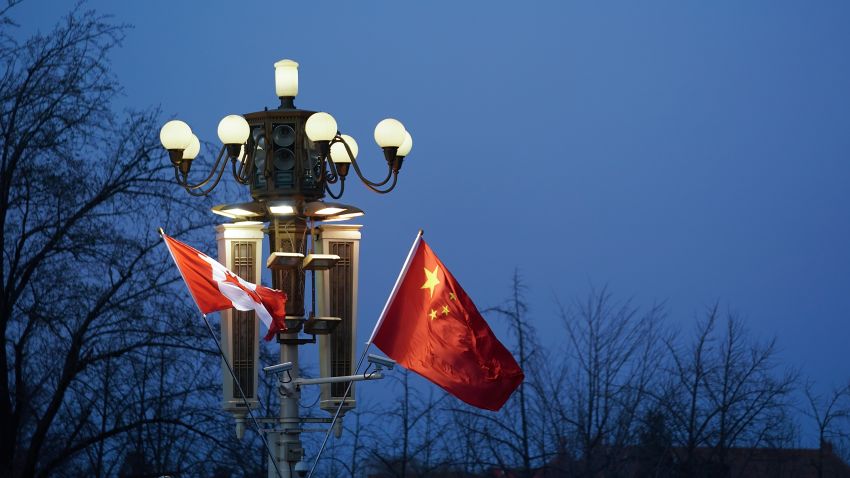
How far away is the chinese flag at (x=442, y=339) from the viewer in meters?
14.2

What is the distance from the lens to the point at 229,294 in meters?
13.6

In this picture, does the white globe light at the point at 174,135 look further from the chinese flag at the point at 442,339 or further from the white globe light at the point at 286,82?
the chinese flag at the point at 442,339

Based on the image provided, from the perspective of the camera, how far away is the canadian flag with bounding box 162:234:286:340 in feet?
44.3

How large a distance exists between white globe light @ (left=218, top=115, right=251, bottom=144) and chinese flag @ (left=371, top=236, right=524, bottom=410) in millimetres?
2144

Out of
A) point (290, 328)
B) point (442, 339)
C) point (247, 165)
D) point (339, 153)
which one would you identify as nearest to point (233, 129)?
point (247, 165)

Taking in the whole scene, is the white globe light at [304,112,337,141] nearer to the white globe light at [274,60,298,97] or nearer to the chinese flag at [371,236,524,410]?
the white globe light at [274,60,298,97]

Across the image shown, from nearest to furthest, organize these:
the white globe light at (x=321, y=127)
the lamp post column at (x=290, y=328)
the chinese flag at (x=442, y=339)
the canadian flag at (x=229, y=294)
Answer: the white globe light at (x=321, y=127) < the canadian flag at (x=229, y=294) < the lamp post column at (x=290, y=328) < the chinese flag at (x=442, y=339)

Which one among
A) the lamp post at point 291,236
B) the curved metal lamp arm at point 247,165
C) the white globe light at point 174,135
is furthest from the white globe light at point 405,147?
the white globe light at point 174,135

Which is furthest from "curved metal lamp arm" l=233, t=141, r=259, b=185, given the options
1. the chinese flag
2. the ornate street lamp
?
the chinese flag

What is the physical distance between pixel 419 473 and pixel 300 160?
8494 millimetres

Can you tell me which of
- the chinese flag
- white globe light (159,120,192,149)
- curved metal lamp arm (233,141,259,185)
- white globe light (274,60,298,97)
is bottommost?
the chinese flag

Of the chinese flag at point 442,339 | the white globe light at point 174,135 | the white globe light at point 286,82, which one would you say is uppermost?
the white globe light at point 286,82

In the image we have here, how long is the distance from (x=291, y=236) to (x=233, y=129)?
122 centimetres

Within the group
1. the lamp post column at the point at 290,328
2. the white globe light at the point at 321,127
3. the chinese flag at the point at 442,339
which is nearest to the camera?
the white globe light at the point at 321,127
